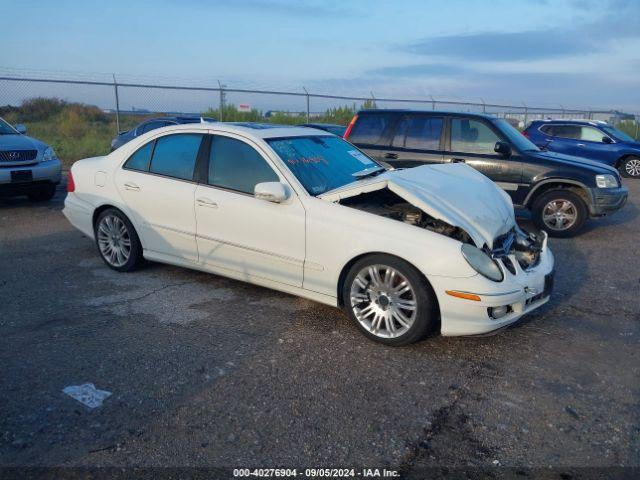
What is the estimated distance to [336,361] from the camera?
3941 millimetres

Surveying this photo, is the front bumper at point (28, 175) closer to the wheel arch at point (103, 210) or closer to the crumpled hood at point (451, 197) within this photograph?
the wheel arch at point (103, 210)

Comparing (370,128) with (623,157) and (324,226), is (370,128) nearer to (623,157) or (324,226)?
(324,226)

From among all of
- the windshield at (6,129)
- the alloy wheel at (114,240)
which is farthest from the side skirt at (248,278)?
the windshield at (6,129)

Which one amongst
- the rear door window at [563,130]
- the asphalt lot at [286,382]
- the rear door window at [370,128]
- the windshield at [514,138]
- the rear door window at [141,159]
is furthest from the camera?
the rear door window at [563,130]

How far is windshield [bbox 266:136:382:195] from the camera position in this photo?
4.75 meters

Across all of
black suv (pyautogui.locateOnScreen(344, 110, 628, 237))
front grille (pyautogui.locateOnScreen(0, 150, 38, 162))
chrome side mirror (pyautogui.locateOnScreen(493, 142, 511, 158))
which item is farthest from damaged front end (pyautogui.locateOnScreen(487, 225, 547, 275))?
front grille (pyautogui.locateOnScreen(0, 150, 38, 162))

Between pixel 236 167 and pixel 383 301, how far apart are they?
1.81 metres

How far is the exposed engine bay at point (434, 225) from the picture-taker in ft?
14.1

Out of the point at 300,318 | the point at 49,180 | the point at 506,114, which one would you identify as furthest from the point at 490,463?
the point at 506,114

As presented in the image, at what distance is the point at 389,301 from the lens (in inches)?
162

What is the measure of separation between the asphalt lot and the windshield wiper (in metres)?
1.25

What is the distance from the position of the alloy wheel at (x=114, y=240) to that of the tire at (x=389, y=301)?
2603 mm

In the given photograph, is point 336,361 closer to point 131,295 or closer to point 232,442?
point 232,442

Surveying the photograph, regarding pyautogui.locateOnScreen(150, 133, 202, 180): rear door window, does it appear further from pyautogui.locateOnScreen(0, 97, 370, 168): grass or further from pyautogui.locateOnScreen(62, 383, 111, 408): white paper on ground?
pyautogui.locateOnScreen(0, 97, 370, 168): grass
